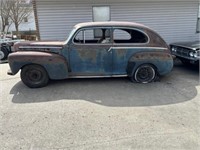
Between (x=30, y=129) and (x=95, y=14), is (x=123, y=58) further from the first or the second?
(x=95, y=14)

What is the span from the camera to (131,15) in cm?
955

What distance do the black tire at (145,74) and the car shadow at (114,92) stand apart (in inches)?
6.9

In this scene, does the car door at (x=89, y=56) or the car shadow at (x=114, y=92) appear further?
the car door at (x=89, y=56)

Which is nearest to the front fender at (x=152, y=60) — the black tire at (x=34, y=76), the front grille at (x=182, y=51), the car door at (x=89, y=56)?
the car door at (x=89, y=56)

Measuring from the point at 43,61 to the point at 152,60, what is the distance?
2.88m

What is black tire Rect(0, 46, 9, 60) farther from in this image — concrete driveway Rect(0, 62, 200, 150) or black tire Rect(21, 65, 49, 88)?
black tire Rect(21, 65, 49, 88)

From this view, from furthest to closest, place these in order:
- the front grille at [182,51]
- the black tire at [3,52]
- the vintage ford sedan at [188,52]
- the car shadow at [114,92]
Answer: the black tire at [3,52]
the front grille at [182,51]
the vintage ford sedan at [188,52]
the car shadow at [114,92]

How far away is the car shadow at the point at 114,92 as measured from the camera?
4.61 metres

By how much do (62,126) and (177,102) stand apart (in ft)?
8.45

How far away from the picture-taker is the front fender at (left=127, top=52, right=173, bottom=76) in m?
5.46

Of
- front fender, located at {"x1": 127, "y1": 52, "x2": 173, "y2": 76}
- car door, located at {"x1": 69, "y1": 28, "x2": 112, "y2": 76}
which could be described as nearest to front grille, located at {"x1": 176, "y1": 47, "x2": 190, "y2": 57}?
front fender, located at {"x1": 127, "y1": 52, "x2": 173, "y2": 76}

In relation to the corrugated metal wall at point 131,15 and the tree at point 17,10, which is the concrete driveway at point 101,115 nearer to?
the corrugated metal wall at point 131,15

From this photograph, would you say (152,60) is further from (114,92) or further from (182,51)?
(182,51)

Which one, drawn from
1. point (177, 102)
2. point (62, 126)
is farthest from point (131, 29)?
point (62, 126)
